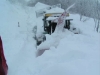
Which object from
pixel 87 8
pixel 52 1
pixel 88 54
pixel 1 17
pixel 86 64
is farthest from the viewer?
pixel 52 1

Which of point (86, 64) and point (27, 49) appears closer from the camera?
point (86, 64)

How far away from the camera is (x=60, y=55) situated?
21.8 feet

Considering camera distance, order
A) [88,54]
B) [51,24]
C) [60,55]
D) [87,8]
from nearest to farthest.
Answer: [88,54] → [60,55] → [51,24] → [87,8]

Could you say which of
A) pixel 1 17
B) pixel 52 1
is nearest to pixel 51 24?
pixel 1 17

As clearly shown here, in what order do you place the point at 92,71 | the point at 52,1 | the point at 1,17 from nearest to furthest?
the point at 92,71, the point at 1,17, the point at 52,1

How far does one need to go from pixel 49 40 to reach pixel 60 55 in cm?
262

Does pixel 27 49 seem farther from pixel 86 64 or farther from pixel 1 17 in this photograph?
pixel 1 17

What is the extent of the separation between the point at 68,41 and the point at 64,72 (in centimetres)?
375

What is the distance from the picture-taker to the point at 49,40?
9.18m

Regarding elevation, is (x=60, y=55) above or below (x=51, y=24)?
below

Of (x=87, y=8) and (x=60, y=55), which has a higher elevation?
(x=87, y=8)

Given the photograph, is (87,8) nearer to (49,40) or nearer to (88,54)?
(49,40)

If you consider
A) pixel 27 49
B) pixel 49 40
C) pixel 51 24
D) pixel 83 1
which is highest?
pixel 83 1

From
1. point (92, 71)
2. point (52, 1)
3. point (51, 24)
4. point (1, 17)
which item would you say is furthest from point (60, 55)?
point (52, 1)
